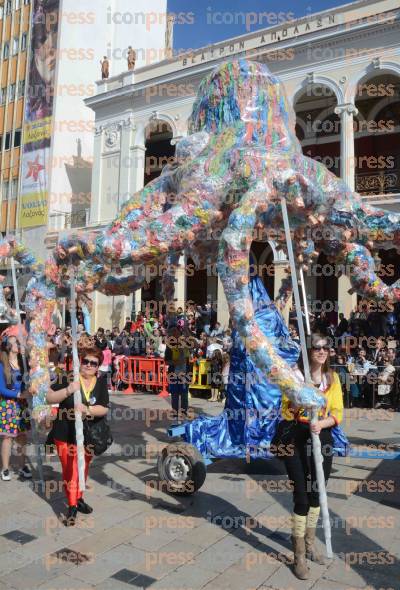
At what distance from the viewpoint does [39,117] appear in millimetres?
28953

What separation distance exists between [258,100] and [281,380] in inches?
132

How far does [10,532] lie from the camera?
457cm

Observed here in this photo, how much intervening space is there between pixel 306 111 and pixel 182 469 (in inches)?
775

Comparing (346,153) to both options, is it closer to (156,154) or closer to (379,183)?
(379,183)

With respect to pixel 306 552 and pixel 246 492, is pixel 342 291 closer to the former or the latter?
pixel 246 492

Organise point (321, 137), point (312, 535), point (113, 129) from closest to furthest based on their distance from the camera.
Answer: point (312, 535), point (321, 137), point (113, 129)

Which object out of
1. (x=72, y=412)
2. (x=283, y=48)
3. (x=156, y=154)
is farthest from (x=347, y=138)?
(x=72, y=412)

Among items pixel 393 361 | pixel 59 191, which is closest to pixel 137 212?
pixel 393 361

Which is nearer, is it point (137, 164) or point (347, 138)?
point (347, 138)

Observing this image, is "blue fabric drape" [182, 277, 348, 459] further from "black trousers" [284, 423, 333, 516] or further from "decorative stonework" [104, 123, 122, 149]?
"decorative stonework" [104, 123, 122, 149]

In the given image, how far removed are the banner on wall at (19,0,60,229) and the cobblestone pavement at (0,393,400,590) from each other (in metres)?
23.7

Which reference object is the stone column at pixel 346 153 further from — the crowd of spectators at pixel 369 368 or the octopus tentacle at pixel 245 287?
the octopus tentacle at pixel 245 287

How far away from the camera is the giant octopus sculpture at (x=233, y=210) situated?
5211mm

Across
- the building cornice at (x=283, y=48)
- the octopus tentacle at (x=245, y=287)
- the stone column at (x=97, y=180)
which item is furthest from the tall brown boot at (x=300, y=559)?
the stone column at (x=97, y=180)
